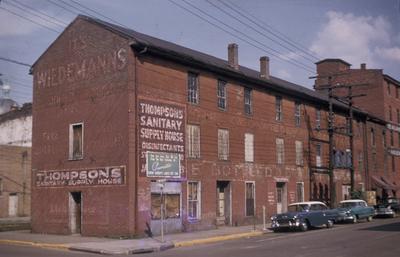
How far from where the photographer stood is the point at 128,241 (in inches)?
931

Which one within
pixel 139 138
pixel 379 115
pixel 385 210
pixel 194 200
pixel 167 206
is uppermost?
pixel 379 115

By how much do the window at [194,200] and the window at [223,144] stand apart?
2807mm

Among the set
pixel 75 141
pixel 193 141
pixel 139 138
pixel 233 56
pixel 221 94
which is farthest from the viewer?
pixel 233 56

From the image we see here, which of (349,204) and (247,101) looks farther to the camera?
(247,101)

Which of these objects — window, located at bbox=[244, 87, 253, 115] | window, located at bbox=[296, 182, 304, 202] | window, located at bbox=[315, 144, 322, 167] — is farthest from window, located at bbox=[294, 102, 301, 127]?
window, located at bbox=[244, 87, 253, 115]

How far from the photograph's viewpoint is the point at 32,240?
82.1 ft

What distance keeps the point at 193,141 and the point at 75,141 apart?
6.20 metres

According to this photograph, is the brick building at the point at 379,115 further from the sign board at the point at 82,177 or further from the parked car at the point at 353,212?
the sign board at the point at 82,177

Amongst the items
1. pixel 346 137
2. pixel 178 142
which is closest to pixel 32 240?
pixel 178 142

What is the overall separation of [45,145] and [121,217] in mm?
7490

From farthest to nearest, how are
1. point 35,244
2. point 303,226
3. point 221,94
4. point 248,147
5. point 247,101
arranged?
point 247,101 < point 248,147 < point 221,94 < point 303,226 < point 35,244

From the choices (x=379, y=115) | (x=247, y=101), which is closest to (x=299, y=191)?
(x=247, y=101)

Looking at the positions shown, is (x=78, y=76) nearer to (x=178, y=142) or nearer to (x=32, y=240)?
(x=178, y=142)

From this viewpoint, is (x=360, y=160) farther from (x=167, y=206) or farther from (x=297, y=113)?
(x=167, y=206)
